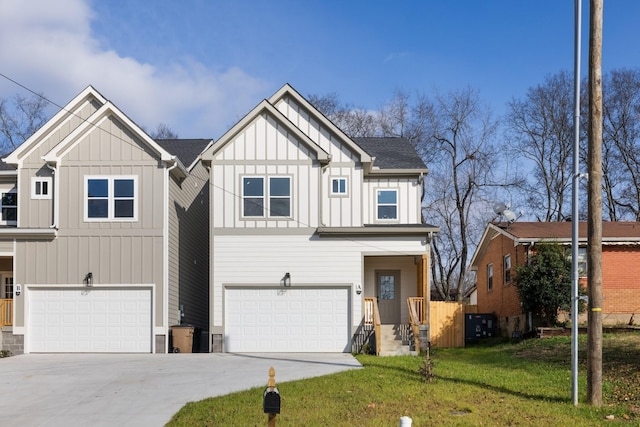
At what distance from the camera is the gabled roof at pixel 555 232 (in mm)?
25141

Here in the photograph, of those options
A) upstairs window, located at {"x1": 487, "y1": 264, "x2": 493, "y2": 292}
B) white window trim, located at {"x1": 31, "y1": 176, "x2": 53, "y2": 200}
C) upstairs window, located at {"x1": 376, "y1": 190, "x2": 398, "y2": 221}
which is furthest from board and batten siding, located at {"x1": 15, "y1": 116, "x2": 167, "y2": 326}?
upstairs window, located at {"x1": 487, "y1": 264, "x2": 493, "y2": 292}

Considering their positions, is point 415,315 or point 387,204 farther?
point 387,204

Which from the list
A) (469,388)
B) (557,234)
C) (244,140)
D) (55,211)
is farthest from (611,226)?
(55,211)

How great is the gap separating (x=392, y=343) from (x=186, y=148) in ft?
36.6

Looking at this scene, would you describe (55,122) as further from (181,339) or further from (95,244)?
(181,339)

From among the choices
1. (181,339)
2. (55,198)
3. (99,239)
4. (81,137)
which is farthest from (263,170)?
(55,198)

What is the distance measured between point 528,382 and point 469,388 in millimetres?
1594

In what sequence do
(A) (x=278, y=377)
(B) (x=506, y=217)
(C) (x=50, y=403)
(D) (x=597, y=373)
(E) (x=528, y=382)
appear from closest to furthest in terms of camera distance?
(D) (x=597, y=373)
(C) (x=50, y=403)
(E) (x=528, y=382)
(A) (x=278, y=377)
(B) (x=506, y=217)

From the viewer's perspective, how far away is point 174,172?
932 inches

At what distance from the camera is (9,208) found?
2470cm

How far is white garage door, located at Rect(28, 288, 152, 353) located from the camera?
22406 millimetres

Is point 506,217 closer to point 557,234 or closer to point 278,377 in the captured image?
point 557,234

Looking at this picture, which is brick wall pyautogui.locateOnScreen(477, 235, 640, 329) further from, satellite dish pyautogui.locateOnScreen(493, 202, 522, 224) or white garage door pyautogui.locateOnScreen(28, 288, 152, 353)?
white garage door pyautogui.locateOnScreen(28, 288, 152, 353)

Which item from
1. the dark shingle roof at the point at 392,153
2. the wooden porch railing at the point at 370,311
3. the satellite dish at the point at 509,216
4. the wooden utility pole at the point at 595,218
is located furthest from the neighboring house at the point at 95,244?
the wooden utility pole at the point at 595,218
